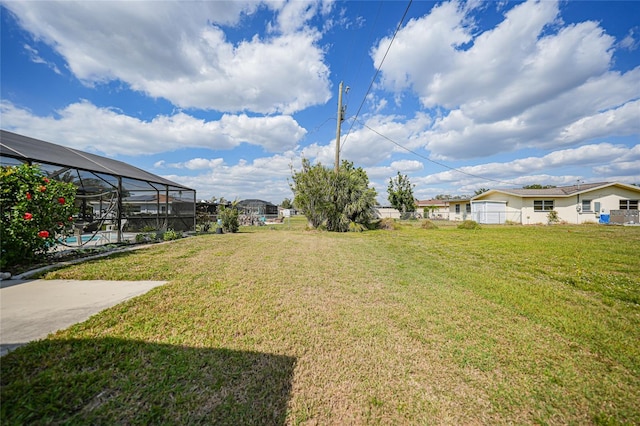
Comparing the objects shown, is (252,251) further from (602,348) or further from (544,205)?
(544,205)

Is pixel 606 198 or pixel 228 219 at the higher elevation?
pixel 606 198

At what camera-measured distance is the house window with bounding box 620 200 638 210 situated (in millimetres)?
20562

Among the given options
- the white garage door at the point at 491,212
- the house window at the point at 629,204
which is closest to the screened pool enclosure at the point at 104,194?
the white garage door at the point at 491,212

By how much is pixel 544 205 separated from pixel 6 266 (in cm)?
3284

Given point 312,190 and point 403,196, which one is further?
point 403,196

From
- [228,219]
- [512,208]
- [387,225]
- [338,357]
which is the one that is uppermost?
[512,208]

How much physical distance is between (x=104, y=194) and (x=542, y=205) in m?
32.2

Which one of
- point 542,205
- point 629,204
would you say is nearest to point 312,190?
point 542,205

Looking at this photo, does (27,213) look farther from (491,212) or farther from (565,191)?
(565,191)

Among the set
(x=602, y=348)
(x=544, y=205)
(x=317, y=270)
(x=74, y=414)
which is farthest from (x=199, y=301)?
(x=544, y=205)

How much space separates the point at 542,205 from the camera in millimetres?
22828

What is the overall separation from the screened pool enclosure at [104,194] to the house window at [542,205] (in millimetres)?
29372

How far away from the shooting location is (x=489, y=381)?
6.59 ft

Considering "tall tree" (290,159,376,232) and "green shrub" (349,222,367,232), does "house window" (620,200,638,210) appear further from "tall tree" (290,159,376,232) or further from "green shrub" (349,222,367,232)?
"green shrub" (349,222,367,232)
